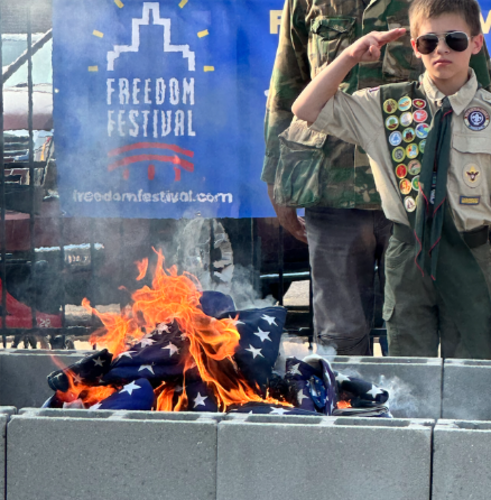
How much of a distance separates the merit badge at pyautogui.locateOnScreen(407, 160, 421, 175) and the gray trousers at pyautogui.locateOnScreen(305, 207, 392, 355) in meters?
0.56

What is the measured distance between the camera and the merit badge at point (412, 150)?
4.17m

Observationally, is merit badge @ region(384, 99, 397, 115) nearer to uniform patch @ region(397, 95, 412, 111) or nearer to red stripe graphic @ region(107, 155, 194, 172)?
uniform patch @ region(397, 95, 412, 111)

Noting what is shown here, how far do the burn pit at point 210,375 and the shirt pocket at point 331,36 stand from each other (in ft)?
5.09

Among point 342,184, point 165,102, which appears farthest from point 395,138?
point 165,102

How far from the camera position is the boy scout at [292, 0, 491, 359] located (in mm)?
A: 4008

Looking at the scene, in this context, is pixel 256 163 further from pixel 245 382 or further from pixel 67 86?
pixel 245 382

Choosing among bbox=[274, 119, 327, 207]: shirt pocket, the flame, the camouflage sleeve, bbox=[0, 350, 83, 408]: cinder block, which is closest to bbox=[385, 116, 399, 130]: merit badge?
bbox=[274, 119, 327, 207]: shirt pocket

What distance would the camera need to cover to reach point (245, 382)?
351cm

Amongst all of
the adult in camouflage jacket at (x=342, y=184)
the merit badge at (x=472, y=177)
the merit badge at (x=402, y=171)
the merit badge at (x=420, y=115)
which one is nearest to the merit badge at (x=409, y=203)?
the merit badge at (x=402, y=171)

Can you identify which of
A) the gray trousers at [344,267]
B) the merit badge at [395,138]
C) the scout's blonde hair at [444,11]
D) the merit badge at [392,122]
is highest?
the scout's blonde hair at [444,11]

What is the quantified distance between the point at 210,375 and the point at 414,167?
1372 mm

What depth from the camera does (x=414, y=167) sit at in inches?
164

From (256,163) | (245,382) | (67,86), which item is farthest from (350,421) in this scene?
(67,86)

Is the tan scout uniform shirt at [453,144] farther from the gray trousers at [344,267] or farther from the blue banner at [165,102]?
the blue banner at [165,102]
